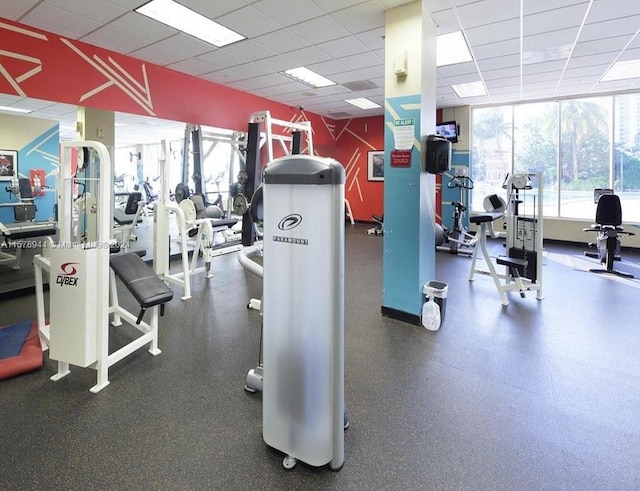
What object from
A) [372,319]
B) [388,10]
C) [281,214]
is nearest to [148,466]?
[281,214]

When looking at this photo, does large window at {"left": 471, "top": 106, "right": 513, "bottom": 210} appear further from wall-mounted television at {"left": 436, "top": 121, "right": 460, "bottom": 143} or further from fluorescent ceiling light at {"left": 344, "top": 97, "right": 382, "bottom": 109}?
fluorescent ceiling light at {"left": 344, "top": 97, "right": 382, "bottom": 109}

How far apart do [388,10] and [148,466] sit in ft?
13.5

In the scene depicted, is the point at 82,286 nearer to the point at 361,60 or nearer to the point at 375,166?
the point at 361,60

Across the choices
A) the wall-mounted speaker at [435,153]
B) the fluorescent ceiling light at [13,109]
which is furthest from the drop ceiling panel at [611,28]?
the fluorescent ceiling light at [13,109]

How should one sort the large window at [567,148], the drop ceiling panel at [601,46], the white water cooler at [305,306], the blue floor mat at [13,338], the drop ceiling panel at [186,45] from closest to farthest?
1. the white water cooler at [305,306]
2. the blue floor mat at [13,338]
3. the drop ceiling panel at [186,45]
4. the drop ceiling panel at [601,46]
5. the large window at [567,148]

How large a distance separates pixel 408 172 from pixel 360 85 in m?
3.94

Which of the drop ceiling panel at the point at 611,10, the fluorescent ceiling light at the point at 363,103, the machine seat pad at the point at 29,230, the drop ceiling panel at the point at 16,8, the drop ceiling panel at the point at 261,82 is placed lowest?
the machine seat pad at the point at 29,230

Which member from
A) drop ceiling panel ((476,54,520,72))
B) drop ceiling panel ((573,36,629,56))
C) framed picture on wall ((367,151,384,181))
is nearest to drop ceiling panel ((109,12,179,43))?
drop ceiling panel ((476,54,520,72))

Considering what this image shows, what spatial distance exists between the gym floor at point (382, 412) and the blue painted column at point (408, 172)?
0.38 m

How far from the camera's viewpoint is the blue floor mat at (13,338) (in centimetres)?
269

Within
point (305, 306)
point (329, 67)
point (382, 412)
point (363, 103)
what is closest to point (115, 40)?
point (329, 67)

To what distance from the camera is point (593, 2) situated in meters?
3.57

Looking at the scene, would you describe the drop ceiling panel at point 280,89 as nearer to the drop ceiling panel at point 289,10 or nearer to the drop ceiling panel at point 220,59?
the drop ceiling panel at point 220,59

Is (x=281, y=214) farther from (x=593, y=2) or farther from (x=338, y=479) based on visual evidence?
(x=593, y=2)
